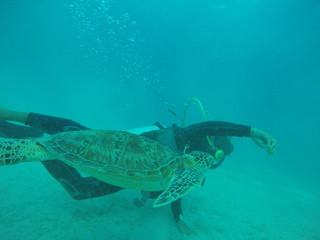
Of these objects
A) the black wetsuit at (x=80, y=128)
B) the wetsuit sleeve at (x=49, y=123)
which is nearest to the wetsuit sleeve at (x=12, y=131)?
the black wetsuit at (x=80, y=128)

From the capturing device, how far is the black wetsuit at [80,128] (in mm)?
2996

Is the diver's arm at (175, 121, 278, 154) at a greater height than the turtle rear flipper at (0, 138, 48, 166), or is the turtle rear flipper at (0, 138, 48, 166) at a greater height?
the diver's arm at (175, 121, 278, 154)

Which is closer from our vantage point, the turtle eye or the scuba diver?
the scuba diver

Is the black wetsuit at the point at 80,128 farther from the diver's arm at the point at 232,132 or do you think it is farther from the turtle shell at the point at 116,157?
the turtle shell at the point at 116,157

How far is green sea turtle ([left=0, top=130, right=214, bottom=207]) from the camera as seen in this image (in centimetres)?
250

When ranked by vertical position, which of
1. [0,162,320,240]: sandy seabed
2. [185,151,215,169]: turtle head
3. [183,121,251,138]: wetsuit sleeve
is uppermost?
[183,121,251,138]: wetsuit sleeve

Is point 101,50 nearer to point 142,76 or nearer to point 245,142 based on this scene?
point 142,76

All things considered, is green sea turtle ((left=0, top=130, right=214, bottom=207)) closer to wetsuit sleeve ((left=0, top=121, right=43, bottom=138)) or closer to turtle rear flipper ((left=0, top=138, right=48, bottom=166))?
turtle rear flipper ((left=0, top=138, right=48, bottom=166))

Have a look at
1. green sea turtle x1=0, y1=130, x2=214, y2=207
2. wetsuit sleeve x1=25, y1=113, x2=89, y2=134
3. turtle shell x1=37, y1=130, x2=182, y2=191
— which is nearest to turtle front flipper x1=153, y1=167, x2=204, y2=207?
green sea turtle x1=0, y1=130, x2=214, y2=207

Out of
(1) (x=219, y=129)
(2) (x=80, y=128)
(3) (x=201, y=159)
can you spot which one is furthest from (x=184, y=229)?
(2) (x=80, y=128)

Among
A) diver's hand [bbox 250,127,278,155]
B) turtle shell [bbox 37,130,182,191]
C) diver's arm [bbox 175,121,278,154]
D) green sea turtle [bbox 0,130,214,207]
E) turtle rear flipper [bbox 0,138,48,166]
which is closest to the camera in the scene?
turtle rear flipper [bbox 0,138,48,166]

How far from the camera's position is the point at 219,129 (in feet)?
11.0

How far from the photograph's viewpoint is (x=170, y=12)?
26.1 metres

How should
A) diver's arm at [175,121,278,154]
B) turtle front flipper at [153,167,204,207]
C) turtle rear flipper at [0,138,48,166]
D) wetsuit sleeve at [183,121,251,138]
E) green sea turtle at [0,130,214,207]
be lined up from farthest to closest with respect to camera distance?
wetsuit sleeve at [183,121,251,138] → diver's arm at [175,121,278,154] → green sea turtle at [0,130,214,207] → turtle rear flipper at [0,138,48,166] → turtle front flipper at [153,167,204,207]
